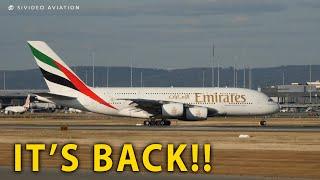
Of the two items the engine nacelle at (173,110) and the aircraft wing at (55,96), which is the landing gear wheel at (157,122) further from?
the aircraft wing at (55,96)

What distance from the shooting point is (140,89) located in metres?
88.2

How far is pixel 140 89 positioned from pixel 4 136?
96.5 feet

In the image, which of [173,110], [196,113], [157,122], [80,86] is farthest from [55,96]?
[196,113]

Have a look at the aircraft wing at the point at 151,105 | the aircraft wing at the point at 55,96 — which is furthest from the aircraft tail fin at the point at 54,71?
the aircraft wing at the point at 151,105

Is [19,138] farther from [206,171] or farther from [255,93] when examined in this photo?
[255,93]

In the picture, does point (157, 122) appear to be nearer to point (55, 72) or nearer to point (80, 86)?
point (80, 86)

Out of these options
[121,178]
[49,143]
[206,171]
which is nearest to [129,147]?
[49,143]

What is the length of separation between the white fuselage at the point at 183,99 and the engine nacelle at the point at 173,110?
7.87 ft

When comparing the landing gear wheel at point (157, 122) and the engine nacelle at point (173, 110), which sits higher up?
the engine nacelle at point (173, 110)

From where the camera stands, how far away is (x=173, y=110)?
8312 cm

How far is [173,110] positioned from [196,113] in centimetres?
252

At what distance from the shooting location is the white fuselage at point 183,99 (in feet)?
281

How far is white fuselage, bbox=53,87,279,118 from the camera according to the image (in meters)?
85.6

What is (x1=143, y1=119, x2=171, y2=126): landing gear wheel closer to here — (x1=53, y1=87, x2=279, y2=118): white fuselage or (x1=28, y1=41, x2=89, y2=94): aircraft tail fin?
(x1=53, y1=87, x2=279, y2=118): white fuselage
